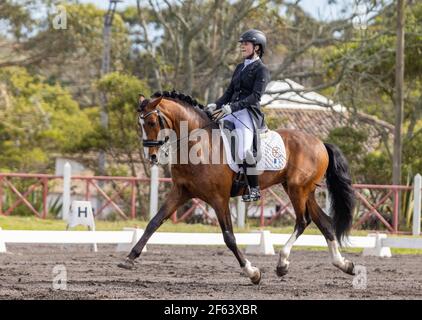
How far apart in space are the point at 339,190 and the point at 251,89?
213 cm

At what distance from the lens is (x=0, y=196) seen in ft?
79.9

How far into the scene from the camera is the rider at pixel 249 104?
443 inches

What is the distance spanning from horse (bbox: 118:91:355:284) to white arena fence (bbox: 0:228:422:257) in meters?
2.12

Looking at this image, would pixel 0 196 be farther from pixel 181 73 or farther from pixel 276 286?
pixel 276 286

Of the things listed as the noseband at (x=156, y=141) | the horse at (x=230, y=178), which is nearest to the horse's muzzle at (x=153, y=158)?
the horse at (x=230, y=178)

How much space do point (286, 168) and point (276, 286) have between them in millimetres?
1692

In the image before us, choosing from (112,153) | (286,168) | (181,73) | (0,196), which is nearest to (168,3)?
(181,73)

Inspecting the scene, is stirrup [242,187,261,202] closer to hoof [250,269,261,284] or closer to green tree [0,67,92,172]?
hoof [250,269,261,284]

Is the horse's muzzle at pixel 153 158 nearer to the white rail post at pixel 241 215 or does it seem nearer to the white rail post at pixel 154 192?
the white rail post at pixel 154 192

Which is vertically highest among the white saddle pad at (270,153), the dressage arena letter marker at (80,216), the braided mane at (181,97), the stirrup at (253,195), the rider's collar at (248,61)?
the rider's collar at (248,61)

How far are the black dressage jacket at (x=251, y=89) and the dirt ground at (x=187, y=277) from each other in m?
1.87

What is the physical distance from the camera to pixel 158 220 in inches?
432

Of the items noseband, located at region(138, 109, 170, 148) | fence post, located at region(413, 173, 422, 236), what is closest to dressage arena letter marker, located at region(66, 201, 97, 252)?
noseband, located at region(138, 109, 170, 148)
